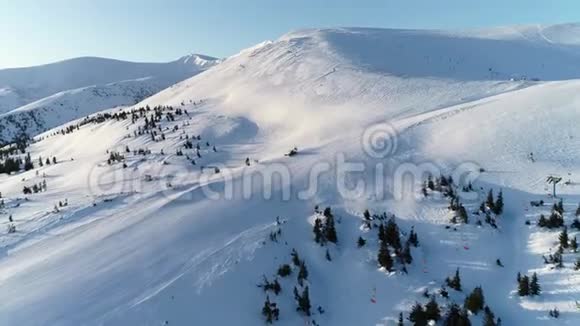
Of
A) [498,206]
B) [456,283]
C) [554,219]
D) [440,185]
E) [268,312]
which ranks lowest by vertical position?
[268,312]

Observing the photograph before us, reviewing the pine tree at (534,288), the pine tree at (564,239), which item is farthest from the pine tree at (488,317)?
the pine tree at (564,239)

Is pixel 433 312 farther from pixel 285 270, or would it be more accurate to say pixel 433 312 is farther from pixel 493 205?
pixel 493 205

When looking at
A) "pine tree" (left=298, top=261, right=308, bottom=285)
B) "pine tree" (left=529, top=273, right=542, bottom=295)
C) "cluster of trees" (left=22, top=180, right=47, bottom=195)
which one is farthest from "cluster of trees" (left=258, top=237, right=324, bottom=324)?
"cluster of trees" (left=22, top=180, right=47, bottom=195)

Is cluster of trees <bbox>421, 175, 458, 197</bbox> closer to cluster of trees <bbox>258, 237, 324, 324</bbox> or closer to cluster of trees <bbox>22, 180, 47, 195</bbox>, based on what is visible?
cluster of trees <bbox>258, 237, 324, 324</bbox>

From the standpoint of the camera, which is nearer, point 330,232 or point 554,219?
point 554,219

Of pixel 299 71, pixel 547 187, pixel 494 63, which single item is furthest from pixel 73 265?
pixel 494 63

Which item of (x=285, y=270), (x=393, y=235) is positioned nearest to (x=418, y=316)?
(x=393, y=235)

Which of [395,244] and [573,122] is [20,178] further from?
[573,122]

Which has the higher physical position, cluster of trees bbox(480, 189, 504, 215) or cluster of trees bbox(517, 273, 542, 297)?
cluster of trees bbox(480, 189, 504, 215)
